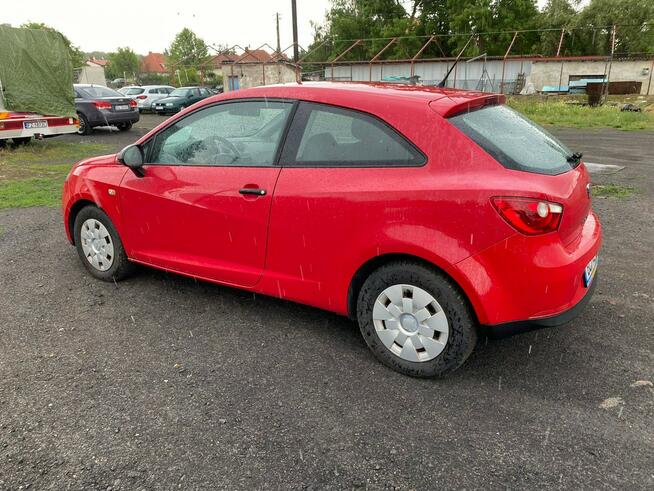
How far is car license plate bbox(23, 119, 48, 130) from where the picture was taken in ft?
38.0

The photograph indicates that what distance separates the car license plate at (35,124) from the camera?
456 inches

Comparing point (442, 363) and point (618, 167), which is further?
point (618, 167)

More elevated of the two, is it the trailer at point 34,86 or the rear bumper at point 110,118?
the trailer at point 34,86

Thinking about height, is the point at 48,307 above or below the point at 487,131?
below

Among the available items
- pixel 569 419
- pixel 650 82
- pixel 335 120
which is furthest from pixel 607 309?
pixel 650 82

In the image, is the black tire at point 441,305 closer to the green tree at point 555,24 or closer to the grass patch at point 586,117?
the grass patch at point 586,117

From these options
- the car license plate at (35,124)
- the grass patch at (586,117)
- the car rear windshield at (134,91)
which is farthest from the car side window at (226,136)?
the car rear windshield at (134,91)

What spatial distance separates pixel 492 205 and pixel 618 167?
841 centimetres

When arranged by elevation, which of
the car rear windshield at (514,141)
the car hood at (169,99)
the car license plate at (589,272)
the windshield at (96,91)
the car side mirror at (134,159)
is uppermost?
the windshield at (96,91)

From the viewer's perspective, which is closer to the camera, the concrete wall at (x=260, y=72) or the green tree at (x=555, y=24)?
the concrete wall at (x=260, y=72)

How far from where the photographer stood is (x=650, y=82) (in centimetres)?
3047

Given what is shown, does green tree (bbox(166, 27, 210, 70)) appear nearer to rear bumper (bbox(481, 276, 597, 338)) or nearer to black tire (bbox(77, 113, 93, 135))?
black tire (bbox(77, 113, 93, 135))

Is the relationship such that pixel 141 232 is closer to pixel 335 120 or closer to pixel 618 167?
pixel 335 120

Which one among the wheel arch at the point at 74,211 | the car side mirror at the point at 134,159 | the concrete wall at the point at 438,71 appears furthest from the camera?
the concrete wall at the point at 438,71
